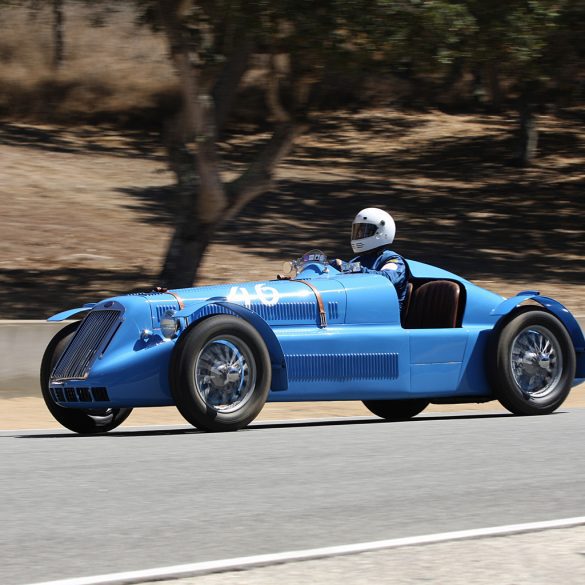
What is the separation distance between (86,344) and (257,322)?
116 cm

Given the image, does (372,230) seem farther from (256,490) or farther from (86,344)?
(256,490)

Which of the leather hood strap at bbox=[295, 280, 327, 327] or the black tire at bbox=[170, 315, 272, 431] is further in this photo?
the leather hood strap at bbox=[295, 280, 327, 327]

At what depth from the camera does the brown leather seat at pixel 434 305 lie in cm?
1017

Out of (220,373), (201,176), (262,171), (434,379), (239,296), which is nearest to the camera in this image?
(220,373)

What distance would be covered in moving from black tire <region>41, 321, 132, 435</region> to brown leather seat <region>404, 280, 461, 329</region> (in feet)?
7.50

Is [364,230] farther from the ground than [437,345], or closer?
farther from the ground

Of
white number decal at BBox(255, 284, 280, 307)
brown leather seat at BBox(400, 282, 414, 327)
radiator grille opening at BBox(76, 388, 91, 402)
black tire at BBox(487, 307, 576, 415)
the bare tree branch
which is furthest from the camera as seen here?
the bare tree branch

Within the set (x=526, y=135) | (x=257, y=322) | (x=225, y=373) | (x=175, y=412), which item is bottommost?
(x=526, y=135)

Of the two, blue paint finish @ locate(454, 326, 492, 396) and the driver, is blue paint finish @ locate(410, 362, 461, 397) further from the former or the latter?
the driver

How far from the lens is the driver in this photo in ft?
33.7

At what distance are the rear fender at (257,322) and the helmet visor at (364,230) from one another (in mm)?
1654

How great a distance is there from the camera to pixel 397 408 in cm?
1098

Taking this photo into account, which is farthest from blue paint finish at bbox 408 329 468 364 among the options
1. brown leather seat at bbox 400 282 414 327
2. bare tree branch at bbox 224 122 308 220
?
bare tree branch at bbox 224 122 308 220

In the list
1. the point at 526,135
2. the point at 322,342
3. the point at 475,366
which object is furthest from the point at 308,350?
the point at 526,135
